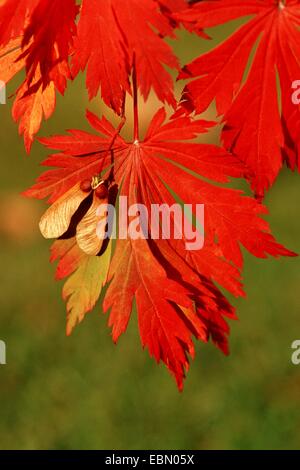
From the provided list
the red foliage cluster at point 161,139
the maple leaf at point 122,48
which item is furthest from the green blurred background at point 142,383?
the maple leaf at point 122,48

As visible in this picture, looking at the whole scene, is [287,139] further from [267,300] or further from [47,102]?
[267,300]

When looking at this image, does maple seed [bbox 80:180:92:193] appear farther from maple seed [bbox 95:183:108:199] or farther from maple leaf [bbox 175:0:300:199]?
maple leaf [bbox 175:0:300:199]

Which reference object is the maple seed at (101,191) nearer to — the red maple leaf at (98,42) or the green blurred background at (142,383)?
the red maple leaf at (98,42)

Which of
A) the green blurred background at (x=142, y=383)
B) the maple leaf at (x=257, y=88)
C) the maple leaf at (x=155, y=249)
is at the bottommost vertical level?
the green blurred background at (x=142, y=383)

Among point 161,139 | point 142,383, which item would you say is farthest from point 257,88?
point 142,383

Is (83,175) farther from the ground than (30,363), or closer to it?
farther from the ground

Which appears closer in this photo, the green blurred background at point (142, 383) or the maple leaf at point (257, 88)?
the maple leaf at point (257, 88)

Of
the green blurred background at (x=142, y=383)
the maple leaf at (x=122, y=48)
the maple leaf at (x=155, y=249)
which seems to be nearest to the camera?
the maple leaf at (x=122, y=48)
